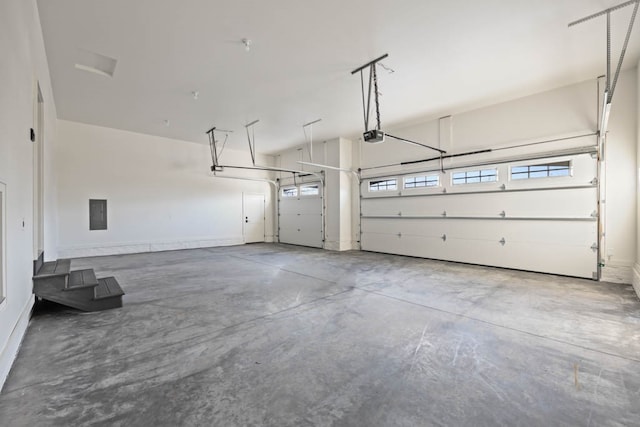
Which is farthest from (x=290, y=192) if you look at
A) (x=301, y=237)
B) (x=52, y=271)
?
(x=52, y=271)

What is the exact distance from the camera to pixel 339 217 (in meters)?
8.50

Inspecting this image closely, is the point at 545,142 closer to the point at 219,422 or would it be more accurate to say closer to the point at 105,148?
the point at 219,422

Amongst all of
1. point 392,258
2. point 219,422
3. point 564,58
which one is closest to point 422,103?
point 564,58

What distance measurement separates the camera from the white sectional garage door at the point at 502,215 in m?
4.91

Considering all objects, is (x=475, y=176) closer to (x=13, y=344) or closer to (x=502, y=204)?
(x=502, y=204)

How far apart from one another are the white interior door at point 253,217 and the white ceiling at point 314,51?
4464 millimetres

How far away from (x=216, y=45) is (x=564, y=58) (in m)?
5.02

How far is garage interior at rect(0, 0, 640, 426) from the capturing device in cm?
190

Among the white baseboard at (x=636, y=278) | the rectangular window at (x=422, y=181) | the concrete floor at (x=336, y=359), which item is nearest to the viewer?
the concrete floor at (x=336, y=359)

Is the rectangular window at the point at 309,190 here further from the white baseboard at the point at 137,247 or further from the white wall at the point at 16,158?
the white wall at the point at 16,158

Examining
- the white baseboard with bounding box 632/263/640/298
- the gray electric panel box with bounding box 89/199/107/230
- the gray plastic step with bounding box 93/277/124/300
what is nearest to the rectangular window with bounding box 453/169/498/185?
the white baseboard with bounding box 632/263/640/298

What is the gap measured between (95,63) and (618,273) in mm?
8980

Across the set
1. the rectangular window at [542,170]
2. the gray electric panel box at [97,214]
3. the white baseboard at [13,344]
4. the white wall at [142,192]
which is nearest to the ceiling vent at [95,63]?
Answer: the white baseboard at [13,344]

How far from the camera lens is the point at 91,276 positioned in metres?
3.69
